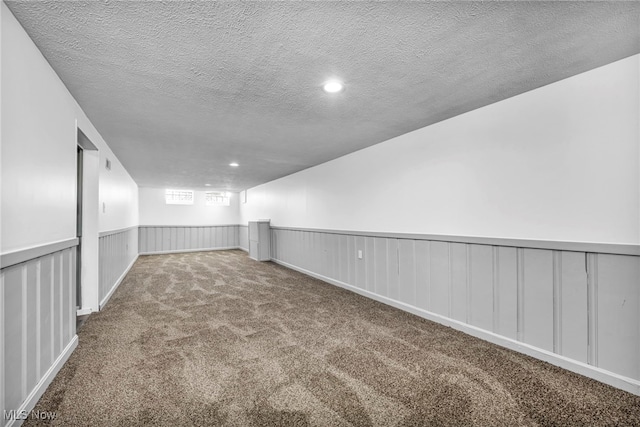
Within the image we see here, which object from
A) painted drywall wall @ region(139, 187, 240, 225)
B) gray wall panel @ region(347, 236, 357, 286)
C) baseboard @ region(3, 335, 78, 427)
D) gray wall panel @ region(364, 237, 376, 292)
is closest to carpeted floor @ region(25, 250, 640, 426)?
A: baseboard @ region(3, 335, 78, 427)

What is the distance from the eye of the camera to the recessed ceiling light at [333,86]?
2232 millimetres

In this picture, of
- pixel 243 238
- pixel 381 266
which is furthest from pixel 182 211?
pixel 381 266

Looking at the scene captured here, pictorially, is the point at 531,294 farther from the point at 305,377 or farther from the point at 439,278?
the point at 305,377

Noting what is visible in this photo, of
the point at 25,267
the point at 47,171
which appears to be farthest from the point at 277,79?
the point at 25,267

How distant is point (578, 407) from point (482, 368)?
22.4 inches

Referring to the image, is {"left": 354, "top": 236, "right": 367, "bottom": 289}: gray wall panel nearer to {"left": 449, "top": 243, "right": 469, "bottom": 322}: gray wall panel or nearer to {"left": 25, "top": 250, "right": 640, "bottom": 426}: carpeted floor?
{"left": 25, "top": 250, "right": 640, "bottom": 426}: carpeted floor

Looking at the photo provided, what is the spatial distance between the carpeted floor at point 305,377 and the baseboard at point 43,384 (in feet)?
0.16

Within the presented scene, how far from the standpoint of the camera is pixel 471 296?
2898 millimetres

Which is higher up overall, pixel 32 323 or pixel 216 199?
pixel 216 199

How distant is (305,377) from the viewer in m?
2.11

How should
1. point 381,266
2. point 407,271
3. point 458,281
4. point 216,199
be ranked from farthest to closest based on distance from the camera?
point 216,199 → point 381,266 → point 407,271 → point 458,281

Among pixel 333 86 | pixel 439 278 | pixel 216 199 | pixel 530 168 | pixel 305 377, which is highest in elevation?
pixel 333 86

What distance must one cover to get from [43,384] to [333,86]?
9.62 feet

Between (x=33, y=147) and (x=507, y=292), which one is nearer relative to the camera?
(x=33, y=147)
